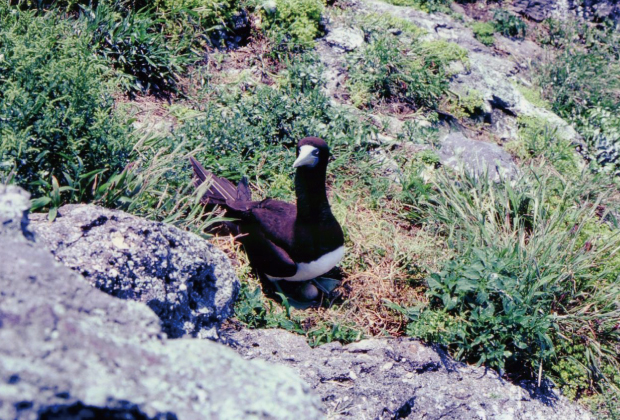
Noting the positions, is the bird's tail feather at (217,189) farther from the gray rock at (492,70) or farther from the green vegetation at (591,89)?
the green vegetation at (591,89)

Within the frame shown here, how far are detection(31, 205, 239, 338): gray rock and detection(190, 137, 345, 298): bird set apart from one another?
93 centimetres

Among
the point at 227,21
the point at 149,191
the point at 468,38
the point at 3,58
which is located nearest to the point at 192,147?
the point at 149,191

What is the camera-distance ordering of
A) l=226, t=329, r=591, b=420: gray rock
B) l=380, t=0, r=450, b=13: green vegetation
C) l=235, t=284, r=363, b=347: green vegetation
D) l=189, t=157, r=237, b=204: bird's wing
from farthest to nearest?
l=380, t=0, r=450, b=13: green vegetation
l=189, t=157, r=237, b=204: bird's wing
l=235, t=284, r=363, b=347: green vegetation
l=226, t=329, r=591, b=420: gray rock

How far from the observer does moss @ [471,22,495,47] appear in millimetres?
7570

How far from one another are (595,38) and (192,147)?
6.21 m

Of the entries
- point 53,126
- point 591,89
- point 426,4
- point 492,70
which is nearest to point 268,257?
point 53,126

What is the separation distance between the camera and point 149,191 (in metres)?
3.78

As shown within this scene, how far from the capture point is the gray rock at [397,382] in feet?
10.6

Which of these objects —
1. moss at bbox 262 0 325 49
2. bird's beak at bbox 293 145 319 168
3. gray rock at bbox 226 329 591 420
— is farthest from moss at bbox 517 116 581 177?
bird's beak at bbox 293 145 319 168

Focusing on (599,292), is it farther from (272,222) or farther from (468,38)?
(468,38)

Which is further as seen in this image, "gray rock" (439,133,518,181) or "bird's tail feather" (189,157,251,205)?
"gray rock" (439,133,518,181)

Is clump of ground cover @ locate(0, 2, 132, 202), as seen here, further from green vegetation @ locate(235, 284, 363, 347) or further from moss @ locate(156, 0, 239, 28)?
moss @ locate(156, 0, 239, 28)

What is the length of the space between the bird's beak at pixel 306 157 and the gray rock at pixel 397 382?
1059 millimetres

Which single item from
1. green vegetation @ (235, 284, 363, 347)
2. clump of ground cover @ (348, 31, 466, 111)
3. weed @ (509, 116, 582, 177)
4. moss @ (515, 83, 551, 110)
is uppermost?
clump of ground cover @ (348, 31, 466, 111)
